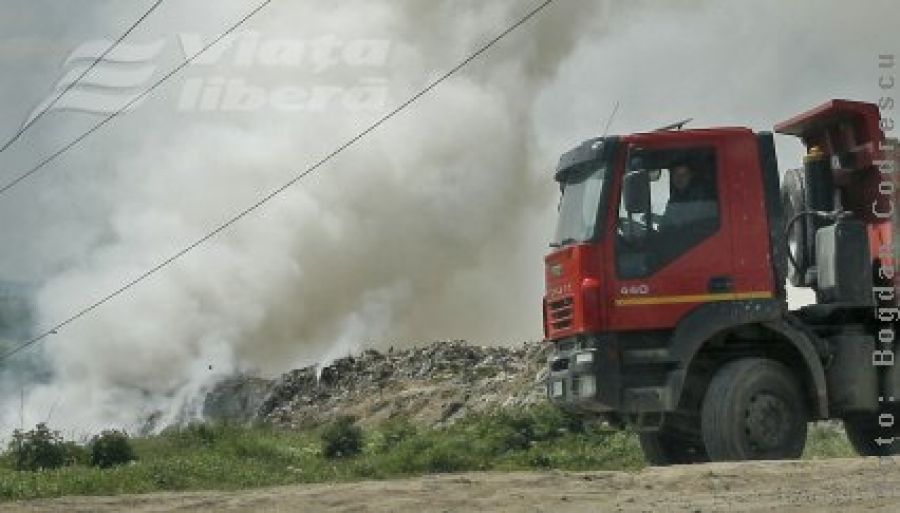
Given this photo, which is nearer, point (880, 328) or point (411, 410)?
point (880, 328)

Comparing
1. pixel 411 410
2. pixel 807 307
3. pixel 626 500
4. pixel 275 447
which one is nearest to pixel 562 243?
pixel 807 307

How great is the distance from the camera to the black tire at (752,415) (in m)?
12.3

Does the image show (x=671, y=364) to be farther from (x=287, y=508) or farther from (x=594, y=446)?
(x=594, y=446)

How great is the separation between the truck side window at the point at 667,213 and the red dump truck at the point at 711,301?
0.5 inches

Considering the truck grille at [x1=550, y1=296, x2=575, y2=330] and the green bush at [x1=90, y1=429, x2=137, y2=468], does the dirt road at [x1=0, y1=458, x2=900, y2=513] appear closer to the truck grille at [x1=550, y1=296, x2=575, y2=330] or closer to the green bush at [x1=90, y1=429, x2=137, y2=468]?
the truck grille at [x1=550, y1=296, x2=575, y2=330]

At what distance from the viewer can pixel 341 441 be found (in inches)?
773

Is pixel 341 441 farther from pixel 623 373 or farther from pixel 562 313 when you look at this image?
pixel 623 373

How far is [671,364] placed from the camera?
12.5 meters

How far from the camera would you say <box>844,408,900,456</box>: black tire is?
13641mm

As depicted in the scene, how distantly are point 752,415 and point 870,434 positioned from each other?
7.94ft

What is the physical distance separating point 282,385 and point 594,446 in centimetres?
2515

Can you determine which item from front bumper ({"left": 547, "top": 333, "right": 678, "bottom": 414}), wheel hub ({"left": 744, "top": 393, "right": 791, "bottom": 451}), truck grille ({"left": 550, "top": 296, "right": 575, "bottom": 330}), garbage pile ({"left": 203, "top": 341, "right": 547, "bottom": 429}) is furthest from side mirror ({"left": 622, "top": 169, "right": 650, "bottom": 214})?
garbage pile ({"left": 203, "top": 341, "right": 547, "bottom": 429})

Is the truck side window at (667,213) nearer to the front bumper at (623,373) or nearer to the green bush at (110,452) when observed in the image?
the front bumper at (623,373)

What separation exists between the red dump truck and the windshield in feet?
0.07
